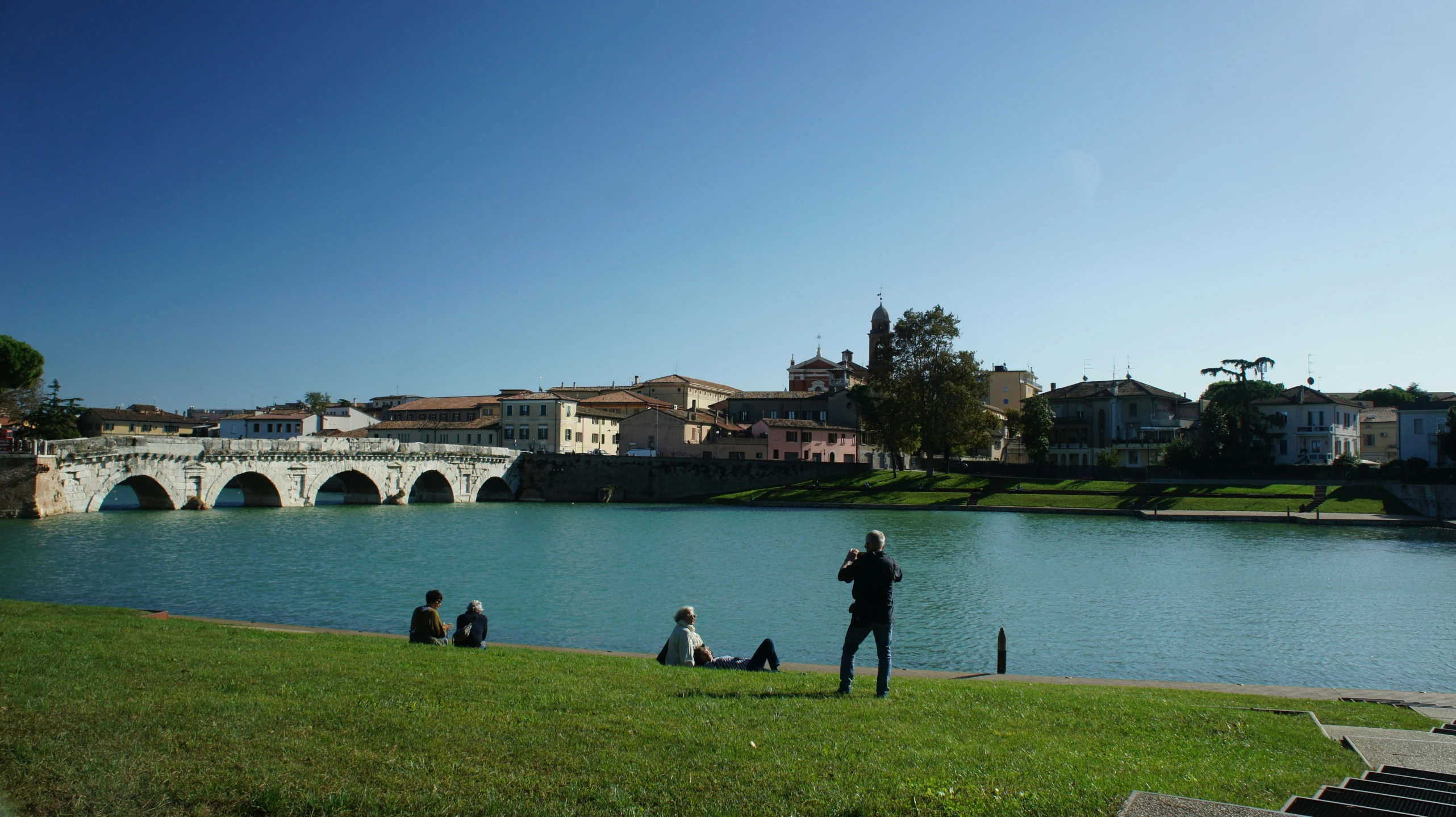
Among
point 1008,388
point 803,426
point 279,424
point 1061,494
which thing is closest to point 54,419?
point 279,424

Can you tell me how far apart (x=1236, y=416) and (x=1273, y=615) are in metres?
51.6

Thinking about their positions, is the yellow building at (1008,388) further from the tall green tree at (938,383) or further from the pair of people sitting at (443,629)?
the pair of people sitting at (443,629)

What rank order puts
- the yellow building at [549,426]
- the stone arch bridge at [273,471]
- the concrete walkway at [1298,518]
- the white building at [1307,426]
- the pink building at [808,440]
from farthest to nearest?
the yellow building at [549,426] < the pink building at [808,440] < the white building at [1307,426] < the concrete walkway at [1298,518] < the stone arch bridge at [273,471]

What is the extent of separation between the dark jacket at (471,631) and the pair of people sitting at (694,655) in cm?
333

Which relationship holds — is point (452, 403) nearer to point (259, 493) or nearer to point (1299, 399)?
point (259, 493)

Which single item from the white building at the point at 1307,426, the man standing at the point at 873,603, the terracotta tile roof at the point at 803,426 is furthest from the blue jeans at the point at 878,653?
the white building at the point at 1307,426

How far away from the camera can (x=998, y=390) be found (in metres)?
113

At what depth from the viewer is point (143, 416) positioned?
103688 millimetres

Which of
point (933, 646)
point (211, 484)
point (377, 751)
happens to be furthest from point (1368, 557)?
point (211, 484)

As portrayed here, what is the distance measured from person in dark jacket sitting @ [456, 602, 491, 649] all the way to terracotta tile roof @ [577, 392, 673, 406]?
82638mm

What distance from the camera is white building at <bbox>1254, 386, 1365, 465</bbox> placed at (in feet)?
238

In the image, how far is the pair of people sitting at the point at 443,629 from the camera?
15.0m

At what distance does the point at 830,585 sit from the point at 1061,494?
141ft

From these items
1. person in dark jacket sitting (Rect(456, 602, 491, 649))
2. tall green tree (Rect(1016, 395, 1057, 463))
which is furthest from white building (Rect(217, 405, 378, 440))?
person in dark jacket sitting (Rect(456, 602, 491, 649))
